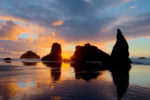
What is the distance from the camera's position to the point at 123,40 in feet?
315

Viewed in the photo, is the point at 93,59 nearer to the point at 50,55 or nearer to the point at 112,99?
the point at 50,55

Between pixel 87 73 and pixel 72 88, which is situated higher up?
pixel 72 88

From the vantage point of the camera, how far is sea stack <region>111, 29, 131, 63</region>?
91938mm

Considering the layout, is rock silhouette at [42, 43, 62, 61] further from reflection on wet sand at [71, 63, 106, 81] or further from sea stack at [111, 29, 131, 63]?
reflection on wet sand at [71, 63, 106, 81]

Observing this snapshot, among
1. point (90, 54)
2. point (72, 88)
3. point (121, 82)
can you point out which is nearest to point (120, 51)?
point (90, 54)

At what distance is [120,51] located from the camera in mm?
93062

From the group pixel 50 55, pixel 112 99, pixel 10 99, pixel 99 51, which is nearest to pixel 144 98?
pixel 112 99

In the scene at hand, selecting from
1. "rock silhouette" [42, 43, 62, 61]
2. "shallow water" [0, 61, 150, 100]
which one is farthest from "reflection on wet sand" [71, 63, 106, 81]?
"rock silhouette" [42, 43, 62, 61]

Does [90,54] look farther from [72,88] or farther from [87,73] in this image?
[72,88]

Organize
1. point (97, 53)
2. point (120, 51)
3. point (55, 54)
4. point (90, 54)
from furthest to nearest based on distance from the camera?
1. point (55, 54)
2. point (90, 54)
3. point (97, 53)
4. point (120, 51)

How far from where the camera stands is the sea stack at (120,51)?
91938 millimetres

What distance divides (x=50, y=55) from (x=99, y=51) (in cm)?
7434

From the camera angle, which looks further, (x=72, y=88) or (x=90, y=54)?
(x=90, y=54)

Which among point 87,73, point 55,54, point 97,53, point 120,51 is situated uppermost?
point 55,54
